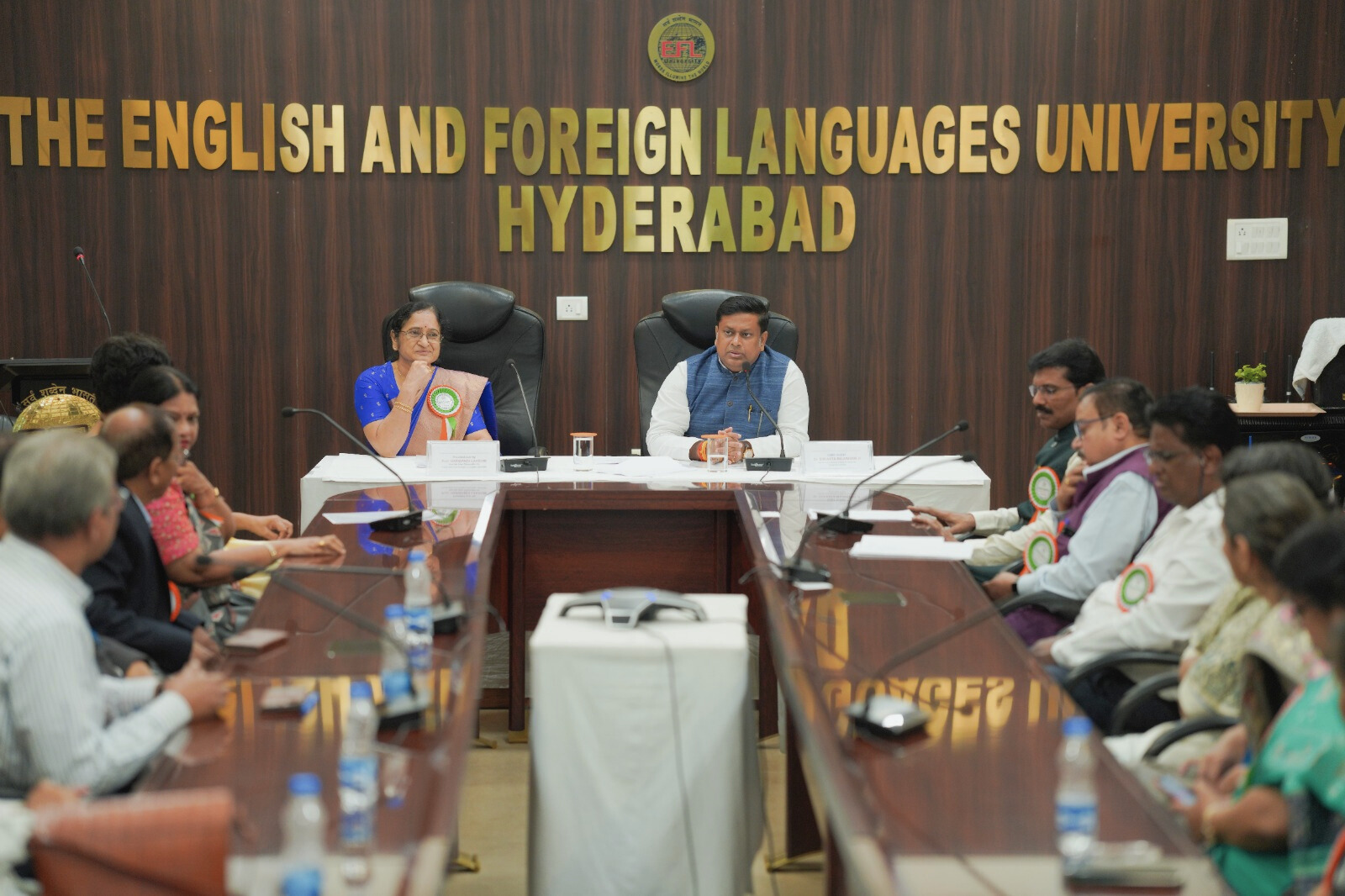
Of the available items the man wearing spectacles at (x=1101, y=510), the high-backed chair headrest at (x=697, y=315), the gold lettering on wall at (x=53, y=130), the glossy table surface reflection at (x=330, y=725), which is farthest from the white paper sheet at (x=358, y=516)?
the gold lettering on wall at (x=53, y=130)

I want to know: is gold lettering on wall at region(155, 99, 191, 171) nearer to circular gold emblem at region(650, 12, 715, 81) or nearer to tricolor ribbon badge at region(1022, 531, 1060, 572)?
circular gold emblem at region(650, 12, 715, 81)

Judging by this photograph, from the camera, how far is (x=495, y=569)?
3.51 meters

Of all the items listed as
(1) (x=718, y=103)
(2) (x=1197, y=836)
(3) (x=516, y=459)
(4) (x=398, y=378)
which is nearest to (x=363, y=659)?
(2) (x=1197, y=836)

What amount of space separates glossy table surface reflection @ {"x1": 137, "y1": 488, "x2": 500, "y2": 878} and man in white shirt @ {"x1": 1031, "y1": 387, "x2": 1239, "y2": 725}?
3.93ft

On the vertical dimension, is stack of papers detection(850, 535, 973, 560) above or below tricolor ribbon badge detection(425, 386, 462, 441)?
below

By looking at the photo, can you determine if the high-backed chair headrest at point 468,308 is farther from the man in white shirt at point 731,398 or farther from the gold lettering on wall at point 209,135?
the gold lettering on wall at point 209,135

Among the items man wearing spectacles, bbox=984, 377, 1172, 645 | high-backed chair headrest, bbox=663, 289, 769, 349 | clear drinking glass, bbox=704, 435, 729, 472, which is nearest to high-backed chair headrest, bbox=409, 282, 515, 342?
high-backed chair headrest, bbox=663, 289, 769, 349

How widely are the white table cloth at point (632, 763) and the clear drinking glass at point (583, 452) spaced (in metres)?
1.86

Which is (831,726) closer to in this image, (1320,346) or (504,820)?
(504,820)

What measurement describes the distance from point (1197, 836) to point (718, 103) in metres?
4.48

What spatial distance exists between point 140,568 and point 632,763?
104 centimetres

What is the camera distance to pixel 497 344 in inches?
191

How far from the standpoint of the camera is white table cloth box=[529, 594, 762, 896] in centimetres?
226

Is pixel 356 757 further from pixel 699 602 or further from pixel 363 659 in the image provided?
pixel 699 602
